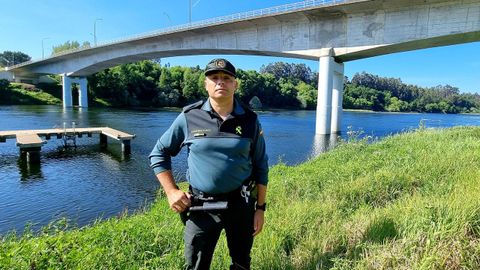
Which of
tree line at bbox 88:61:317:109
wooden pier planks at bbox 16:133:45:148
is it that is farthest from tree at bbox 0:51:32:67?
wooden pier planks at bbox 16:133:45:148

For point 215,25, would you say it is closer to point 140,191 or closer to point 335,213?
point 140,191

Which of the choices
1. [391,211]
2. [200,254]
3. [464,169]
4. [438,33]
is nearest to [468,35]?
[438,33]

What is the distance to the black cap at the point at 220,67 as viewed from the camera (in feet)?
7.60

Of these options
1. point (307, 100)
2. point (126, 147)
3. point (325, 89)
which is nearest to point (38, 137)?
point (126, 147)

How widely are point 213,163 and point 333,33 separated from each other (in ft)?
82.7

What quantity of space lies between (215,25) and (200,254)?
30.0 metres

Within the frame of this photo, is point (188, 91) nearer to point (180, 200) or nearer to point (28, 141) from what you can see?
point (28, 141)

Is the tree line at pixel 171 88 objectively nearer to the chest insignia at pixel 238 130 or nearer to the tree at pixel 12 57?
the chest insignia at pixel 238 130

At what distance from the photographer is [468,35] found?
792 inches

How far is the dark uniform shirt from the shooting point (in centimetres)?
228

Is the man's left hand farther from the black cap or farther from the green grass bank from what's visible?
the black cap

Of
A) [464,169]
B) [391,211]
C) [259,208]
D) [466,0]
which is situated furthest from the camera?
[466,0]

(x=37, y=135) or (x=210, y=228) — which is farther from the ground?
(x=210, y=228)

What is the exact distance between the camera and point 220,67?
2318 millimetres
